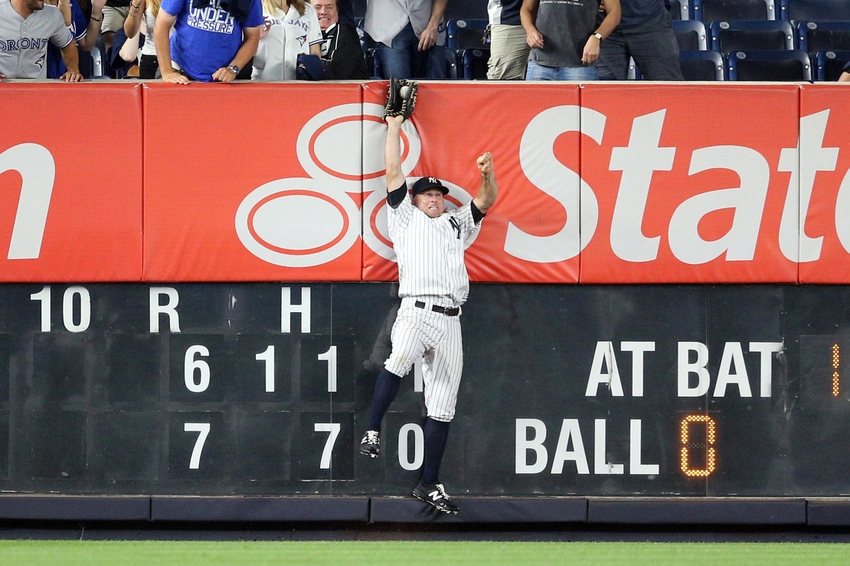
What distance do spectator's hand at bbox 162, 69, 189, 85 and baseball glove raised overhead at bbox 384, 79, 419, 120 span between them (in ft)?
4.42

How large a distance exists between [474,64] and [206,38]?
3391mm

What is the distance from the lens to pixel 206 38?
25.7 feet

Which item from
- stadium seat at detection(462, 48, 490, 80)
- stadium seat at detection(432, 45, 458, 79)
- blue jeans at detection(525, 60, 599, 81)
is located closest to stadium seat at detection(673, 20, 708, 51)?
stadium seat at detection(462, 48, 490, 80)

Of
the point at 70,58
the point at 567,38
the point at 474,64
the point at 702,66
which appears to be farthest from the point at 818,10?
the point at 70,58

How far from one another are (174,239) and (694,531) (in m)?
3.94

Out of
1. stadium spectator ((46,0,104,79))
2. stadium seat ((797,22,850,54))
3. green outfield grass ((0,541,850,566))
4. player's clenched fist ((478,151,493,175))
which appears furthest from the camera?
stadium seat ((797,22,850,54))

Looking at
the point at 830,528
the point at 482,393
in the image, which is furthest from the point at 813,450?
the point at 482,393

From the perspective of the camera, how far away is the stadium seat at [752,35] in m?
11.4

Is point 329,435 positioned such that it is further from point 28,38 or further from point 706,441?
point 28,38

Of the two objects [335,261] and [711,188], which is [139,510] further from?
[711,188]

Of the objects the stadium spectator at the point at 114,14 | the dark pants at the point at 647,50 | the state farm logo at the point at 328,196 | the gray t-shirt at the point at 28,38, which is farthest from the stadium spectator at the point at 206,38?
the stadium spectator at the point at 114,14

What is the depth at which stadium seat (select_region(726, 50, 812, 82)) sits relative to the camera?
1055 centimetres

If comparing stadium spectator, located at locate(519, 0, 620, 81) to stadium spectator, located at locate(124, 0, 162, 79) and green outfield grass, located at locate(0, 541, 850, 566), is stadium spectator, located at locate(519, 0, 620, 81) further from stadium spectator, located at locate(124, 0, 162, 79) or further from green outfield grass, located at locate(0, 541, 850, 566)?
green outfield grass, located at locate(0, 541, 850, 566)

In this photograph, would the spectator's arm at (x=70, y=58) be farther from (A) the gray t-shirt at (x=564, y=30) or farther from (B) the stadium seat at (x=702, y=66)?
(B) the stadium seat at (x=702, y=66)
